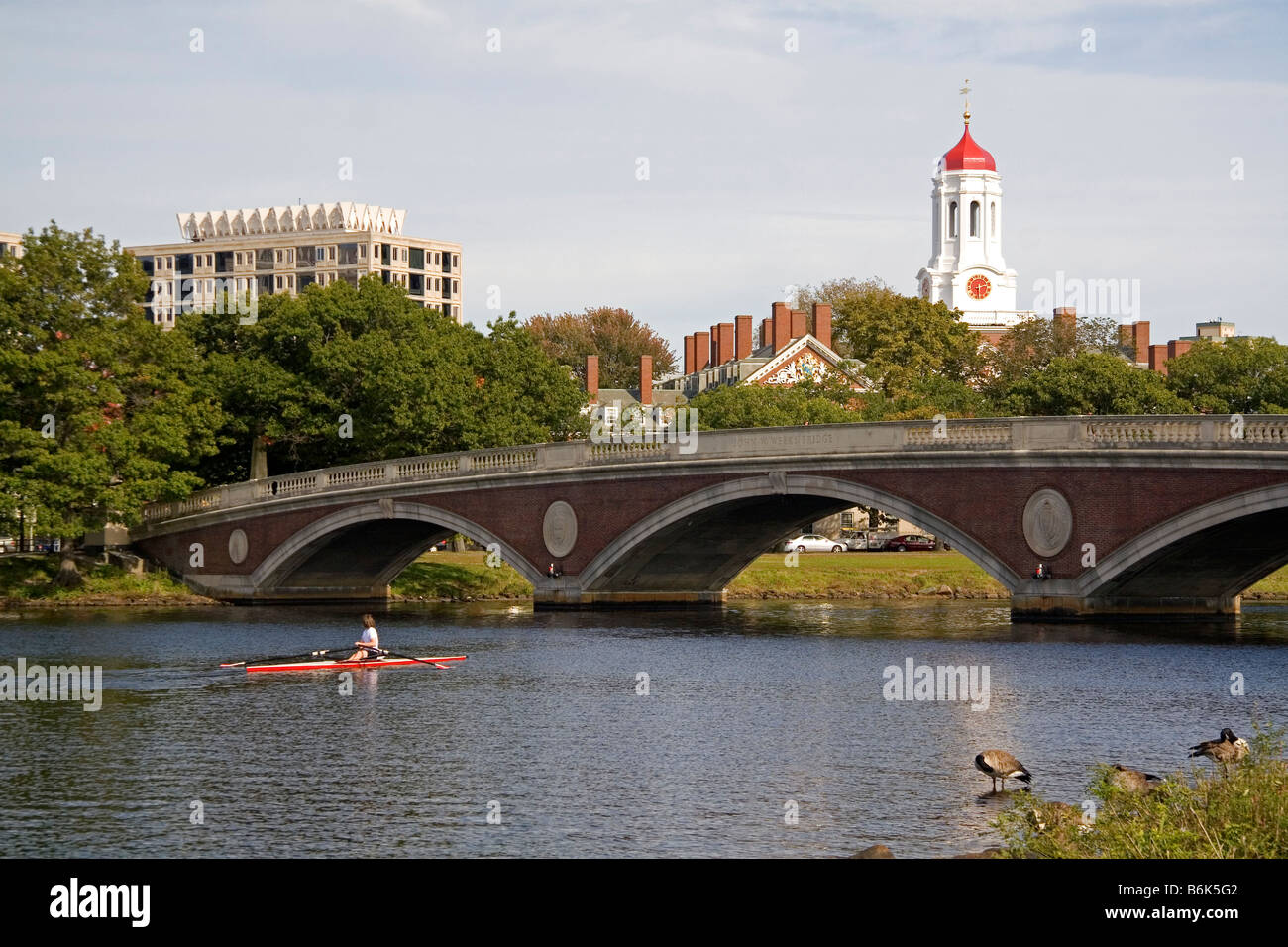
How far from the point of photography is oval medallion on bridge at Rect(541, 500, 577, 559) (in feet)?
221

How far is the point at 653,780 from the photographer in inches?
1169

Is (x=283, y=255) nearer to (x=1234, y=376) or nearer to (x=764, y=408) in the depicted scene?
(x=764, y=408)

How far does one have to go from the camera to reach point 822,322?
136 m

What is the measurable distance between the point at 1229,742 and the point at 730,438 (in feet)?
118

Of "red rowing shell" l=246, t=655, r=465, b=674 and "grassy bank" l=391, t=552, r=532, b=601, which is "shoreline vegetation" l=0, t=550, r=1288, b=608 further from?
"red rowing shell" l=246, t=655, r=465, b=674

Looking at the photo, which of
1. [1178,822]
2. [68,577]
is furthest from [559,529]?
[1178,822]

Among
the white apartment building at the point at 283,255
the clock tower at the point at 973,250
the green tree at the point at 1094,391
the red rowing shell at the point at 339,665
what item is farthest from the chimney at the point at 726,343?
the red rowing shell at the point at 339,665

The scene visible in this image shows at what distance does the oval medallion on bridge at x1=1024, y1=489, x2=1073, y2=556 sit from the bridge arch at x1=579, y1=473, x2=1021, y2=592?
151 centimetres

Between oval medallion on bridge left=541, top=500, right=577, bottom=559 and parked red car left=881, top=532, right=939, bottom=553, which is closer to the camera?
oval medallion on bridge left=541, top=500, right=577, bottom=559

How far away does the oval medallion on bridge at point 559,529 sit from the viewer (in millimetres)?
67312

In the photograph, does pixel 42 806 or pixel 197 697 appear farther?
pixel 197 697

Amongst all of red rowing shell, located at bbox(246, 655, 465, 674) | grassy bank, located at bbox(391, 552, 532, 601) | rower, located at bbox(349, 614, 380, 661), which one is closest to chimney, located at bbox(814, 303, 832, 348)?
grassy bank, located at bbox(391, 552, 532, 601)

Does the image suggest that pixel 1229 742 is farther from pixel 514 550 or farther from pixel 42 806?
pixel 514 550
